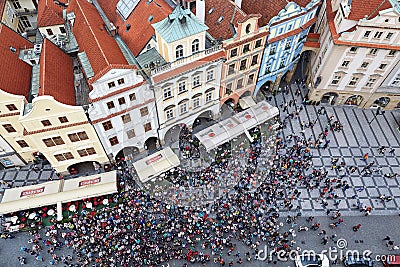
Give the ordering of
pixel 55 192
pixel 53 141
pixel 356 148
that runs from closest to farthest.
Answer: pixel 53 141, pixel 55 192, pixel 356 148

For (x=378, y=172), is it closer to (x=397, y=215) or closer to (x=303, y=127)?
(x=397, y=215)

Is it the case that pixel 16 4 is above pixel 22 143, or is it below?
above

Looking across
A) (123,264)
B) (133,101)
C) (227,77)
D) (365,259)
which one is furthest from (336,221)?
(133,101)

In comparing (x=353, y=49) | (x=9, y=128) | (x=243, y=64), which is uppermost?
(x=9, y=128)

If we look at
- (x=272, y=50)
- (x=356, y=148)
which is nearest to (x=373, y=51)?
(x=272, y=50)

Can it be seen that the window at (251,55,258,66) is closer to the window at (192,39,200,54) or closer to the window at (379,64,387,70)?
the window at (192,39,200,54)

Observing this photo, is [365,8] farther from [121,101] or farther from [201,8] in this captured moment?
[121,101]

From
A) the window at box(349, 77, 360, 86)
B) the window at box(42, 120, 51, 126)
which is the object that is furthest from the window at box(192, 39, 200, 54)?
the window at box(349, 77, 360, 86)
